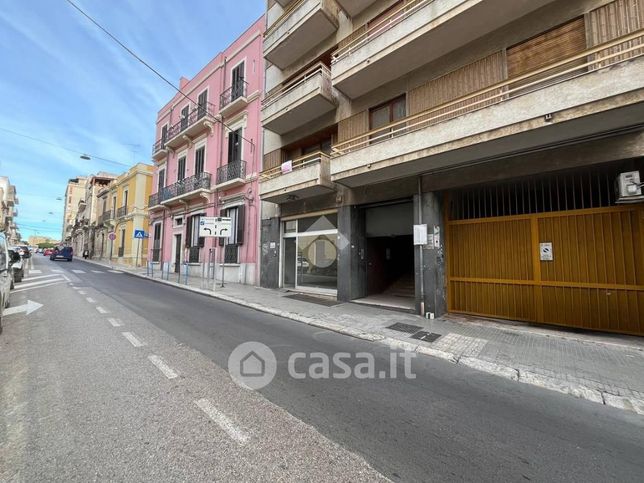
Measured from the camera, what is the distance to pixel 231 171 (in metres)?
Answer: 15.8

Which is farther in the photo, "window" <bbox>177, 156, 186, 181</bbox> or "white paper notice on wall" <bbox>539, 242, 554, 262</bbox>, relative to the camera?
"window" <bbox>177, 156, 186, 181</bbox>

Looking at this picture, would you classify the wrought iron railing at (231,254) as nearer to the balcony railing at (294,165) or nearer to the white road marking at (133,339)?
the balcony railing at (294,165)

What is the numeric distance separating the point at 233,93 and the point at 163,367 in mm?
16447

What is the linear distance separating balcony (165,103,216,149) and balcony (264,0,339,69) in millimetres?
6585

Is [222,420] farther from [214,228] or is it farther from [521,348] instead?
[214,228]

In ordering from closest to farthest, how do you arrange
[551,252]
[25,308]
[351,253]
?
1. [551,252]
2. [25,308]
3. [351,253]

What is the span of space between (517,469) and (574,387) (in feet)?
7.70

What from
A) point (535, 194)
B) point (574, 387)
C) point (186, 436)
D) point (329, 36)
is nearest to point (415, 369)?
point (574, 387)

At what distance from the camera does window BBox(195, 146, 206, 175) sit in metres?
19.2

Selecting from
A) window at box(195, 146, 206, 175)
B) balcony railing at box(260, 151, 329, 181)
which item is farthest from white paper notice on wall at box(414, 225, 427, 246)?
window at box(195, 146, 206, 175)

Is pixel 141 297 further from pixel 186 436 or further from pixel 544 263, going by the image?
pixel 544 263

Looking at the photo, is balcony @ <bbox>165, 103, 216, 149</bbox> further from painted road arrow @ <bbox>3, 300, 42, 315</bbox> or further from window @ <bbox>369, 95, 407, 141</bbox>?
painted road arrow @ <bbox>3, 300, 42, 315</bbox>

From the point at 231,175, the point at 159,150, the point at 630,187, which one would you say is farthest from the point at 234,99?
the point at 630,187

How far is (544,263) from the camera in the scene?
6.97 meters
